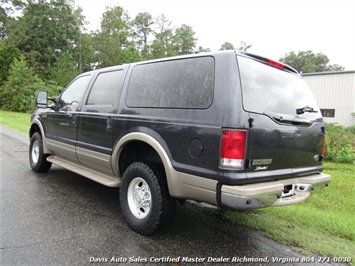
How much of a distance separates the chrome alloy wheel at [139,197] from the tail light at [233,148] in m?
1.14

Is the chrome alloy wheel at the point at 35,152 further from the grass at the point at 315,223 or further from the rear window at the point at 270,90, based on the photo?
the rear window at the point at 270,90

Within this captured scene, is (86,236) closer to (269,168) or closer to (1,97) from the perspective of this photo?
(269,168)

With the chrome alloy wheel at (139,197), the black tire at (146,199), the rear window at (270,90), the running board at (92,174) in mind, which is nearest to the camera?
the rear window at (270,90)

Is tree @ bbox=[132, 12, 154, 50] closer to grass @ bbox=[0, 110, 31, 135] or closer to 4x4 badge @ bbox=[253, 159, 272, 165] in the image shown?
grass @ bbox=[0, 110, 31, 135]

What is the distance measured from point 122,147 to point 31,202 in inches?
69.7

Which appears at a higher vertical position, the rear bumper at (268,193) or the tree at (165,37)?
the tree at (165,37)

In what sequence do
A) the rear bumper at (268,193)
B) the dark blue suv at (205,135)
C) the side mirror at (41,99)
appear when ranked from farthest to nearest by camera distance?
the side mirror at (41,99) → the dark blue suv at (205,135) → the rear bumper at (268,193)

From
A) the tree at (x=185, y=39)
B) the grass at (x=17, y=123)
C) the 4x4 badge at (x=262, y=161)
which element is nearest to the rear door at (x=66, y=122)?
the 4x4 badge at (x=262, y=161)

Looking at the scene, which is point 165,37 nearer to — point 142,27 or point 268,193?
point 142,27

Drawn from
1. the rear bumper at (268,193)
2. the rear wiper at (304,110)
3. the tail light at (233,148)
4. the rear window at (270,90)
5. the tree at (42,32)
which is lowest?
the rear bumper at (268,193)

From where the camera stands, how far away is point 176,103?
2.91m

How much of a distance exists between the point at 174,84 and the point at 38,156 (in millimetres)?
3938

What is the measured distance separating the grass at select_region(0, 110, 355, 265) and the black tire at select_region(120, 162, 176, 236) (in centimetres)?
125

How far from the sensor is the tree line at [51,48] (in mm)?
26609
